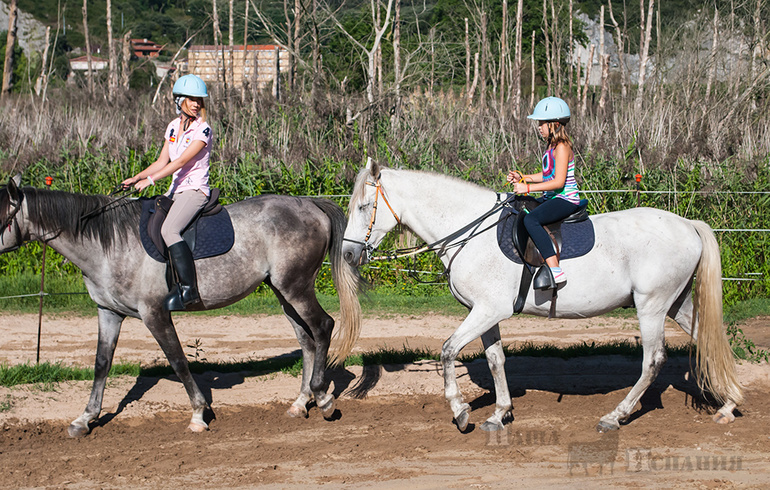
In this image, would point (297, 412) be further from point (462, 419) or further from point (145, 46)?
point (145, 46)

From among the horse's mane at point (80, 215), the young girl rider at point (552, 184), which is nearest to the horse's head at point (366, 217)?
the young girl rider at point (552, 184)

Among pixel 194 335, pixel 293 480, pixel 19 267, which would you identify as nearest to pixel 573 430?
pixel 293 480

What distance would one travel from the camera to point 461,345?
5.12 m

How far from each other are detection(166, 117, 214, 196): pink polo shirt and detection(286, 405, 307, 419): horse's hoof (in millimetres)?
1927

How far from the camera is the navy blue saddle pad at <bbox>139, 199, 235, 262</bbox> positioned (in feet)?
17.6

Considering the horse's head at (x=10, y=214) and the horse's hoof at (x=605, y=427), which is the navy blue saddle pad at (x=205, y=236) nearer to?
the horse's head at (x=10, y=214)

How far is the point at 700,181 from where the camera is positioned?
36.9ft

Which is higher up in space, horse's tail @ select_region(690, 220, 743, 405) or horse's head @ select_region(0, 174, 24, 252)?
horse's head @ select_region(0, 174, 24, 252)

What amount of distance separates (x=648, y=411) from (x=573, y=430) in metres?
0.91

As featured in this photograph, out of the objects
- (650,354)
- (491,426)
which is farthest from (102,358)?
(650,354)

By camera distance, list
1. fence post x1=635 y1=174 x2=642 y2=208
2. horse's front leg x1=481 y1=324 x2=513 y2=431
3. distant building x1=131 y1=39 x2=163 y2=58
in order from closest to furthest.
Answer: horse's front leg x1=481 y1=324 x2=513 y2=431 < fence post x1=635 y1=174 x2=642 y2=208 < distant building x1=131 y1=39 x2=163 y2=58

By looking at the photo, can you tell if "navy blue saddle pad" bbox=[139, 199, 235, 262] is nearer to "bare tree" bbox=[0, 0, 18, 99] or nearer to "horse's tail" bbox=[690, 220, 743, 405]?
"horse's tail" bbox=[690, 220, 743, 405]

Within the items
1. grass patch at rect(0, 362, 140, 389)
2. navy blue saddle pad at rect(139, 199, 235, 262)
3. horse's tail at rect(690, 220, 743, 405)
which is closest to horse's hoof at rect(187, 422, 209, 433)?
navy blue saddle pad at rect(139, 199, 235, 262)

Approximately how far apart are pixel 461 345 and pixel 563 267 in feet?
3.19
